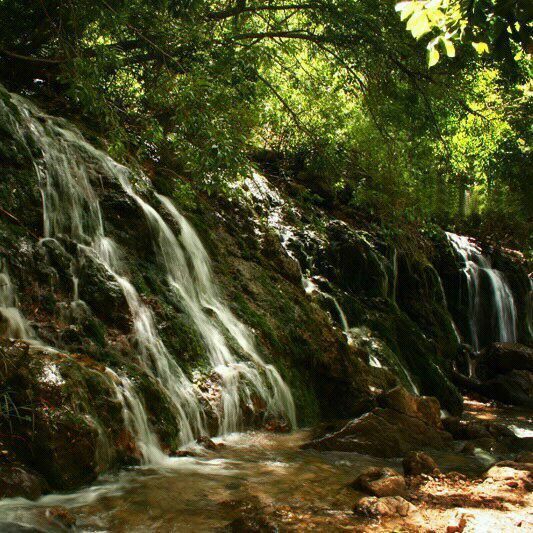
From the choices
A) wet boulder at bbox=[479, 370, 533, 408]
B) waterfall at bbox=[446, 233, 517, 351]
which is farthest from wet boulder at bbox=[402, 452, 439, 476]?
waterfall at bbox=[446, 233, 517, 351]

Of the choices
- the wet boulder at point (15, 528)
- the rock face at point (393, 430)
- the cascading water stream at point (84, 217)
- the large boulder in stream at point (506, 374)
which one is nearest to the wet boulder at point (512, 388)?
the large boulder in stream at point (506, 374)

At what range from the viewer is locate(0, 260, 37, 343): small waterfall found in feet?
19.2

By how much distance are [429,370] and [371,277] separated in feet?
9.70

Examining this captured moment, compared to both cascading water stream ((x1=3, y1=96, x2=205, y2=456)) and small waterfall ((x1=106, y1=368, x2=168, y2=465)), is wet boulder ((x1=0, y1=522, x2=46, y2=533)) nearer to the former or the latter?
small waterfall ((x1=106, y1=368, x2=168, y2=465))

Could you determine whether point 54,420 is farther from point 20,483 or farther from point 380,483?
point 380,483

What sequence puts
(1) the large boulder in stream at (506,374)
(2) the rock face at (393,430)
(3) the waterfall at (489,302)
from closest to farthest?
(2) the rock face at (393,430) → (1) the large boulder in stream at (506,374) → (3) the waterfall at (489,302)

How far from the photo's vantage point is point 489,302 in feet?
62.6

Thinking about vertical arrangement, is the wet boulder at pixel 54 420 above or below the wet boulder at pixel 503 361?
above

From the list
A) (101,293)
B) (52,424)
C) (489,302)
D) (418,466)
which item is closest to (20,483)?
(52,424)

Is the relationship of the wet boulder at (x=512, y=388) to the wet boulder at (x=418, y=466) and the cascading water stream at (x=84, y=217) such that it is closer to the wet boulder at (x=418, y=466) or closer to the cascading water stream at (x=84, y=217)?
the wet boulder at (x=418, y=466)

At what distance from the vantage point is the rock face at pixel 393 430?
24.1ft

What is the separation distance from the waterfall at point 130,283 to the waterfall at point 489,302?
1140 cm

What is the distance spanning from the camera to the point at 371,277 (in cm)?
1484

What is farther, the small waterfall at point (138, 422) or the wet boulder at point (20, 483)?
the small waterfall at point (138, 422)
